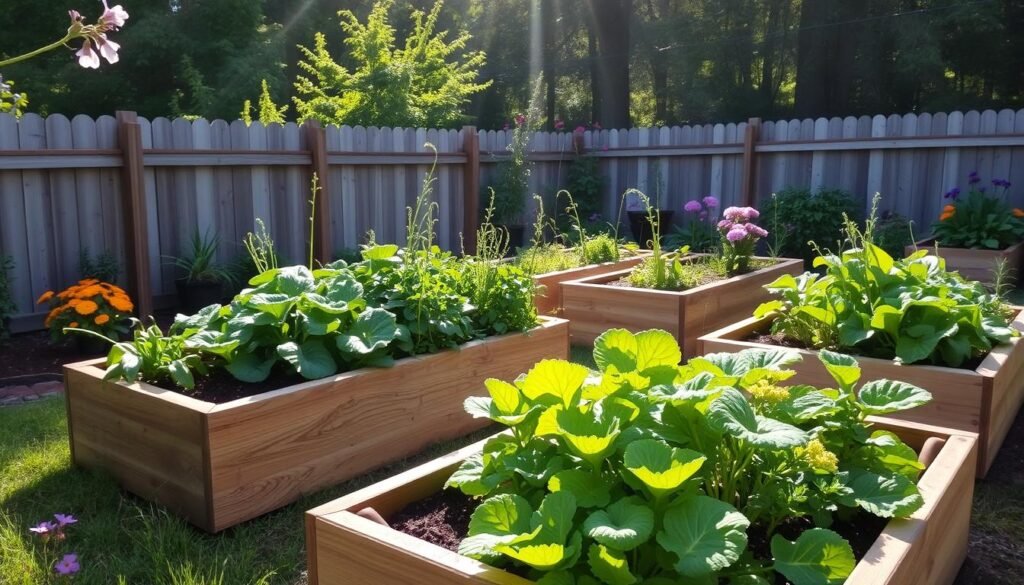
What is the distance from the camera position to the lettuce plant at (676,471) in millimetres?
1342

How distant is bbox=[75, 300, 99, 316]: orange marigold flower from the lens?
4.43 m

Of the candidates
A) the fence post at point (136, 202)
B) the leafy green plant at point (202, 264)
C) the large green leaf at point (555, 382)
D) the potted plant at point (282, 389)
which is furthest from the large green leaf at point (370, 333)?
the leafy green plant at point (202, 264)

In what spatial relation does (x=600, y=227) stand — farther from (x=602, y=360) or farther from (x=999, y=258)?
(x=602, y=360)

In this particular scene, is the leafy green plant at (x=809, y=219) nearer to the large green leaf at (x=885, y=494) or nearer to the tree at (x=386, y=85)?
the tree at (x=386, y=85)

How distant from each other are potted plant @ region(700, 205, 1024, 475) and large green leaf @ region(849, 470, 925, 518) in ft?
4.80

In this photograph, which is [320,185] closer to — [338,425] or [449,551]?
[338,425]

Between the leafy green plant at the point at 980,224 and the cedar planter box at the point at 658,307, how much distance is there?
8.12ft

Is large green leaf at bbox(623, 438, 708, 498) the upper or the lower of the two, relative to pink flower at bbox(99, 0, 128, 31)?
lower

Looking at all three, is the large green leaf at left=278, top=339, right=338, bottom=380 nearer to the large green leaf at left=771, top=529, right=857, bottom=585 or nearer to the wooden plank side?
the wooden plank side

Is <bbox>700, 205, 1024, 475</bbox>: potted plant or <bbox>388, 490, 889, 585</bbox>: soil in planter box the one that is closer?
<bbox>388, 490, 889, 585</bbox>: soil in planter box

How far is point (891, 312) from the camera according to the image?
9.93 feet

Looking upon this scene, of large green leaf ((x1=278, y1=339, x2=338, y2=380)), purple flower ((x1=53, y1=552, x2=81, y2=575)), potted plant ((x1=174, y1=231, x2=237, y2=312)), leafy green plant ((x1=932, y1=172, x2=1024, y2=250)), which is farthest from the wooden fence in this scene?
purple flower ((x1=53, y1=552, x2=81, y2=575))

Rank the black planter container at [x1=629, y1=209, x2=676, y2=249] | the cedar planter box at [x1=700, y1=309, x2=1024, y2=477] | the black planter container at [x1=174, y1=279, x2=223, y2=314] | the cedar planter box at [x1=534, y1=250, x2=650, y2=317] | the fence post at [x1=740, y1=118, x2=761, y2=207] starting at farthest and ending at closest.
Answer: the black planter container at [x1=629, y1=209, x2=676, y2=249] → the fence post at [x1=740, y1=118, x2=761, y2=207] → the black planter container at [x1=174, y1=279, x2=223, y2=314] → the cedar planter box at [x1=534, y1=250, x2=650, y2=317] → the cedar planter box at [x1=700, y1=309, x2=1024, y2=477]

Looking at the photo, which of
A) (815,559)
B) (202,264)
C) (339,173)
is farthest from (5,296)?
(815,559)
